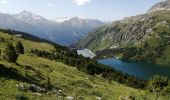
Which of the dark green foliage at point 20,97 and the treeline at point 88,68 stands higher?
the dark green foliage at point 20,97

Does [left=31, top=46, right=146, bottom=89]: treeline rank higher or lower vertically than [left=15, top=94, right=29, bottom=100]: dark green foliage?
lower

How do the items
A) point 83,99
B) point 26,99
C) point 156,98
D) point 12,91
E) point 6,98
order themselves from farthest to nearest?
1. point 83,99
2. point 12,91
3. point 26,99
4. point 6,98
5. point 156,98

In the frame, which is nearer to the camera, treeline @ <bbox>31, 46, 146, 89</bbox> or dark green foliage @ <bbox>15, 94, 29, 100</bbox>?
dark green foliage @ <bbox>15, 94, 29, 100</bbox>

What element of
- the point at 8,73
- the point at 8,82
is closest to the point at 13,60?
the point at 8,73

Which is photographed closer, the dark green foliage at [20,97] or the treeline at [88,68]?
the dark green foliage at [20,97]

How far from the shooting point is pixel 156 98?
19.4 meters

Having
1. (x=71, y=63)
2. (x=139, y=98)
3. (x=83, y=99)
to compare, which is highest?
(x=139, y=98)

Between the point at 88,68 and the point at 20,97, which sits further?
the point at 88,68

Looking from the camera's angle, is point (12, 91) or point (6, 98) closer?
point (6, 98)

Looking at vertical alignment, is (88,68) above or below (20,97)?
below

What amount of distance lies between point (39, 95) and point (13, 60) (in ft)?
100

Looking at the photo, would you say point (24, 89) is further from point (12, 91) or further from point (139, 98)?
point (139, 98)

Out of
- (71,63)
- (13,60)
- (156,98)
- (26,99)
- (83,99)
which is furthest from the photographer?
(71,63)

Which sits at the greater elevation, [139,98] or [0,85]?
[139,98]
